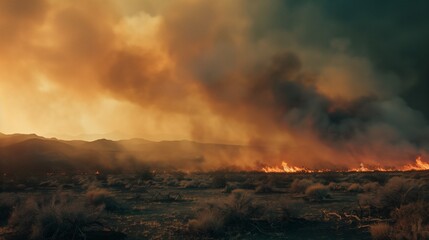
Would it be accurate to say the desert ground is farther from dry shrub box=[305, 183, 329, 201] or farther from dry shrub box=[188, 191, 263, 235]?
dry shrub box=[305, 183, 329, 201]

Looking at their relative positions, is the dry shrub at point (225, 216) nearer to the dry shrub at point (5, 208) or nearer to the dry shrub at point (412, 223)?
the dry shrub at point (412, 223)

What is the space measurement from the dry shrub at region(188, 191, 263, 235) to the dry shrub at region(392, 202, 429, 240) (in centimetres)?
614

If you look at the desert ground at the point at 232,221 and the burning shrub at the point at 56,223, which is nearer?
the burning shrub at the point at 56,223

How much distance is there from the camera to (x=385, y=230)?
1306 cm

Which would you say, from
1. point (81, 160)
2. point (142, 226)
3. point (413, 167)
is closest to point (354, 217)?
point (142, 226)

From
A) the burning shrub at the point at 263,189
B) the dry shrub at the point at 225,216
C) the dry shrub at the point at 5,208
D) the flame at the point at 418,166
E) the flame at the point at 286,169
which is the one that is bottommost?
the dry shrub at the point at 5,208

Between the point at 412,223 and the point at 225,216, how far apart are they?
24.3 feet

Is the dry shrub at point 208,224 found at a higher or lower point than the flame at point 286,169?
lower

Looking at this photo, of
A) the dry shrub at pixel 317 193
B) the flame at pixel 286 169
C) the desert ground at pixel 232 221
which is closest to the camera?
the desert ground at pixel 232 221

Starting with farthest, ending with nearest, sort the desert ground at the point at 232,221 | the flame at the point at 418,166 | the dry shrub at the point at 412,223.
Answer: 1. the flame at the point at 418,166
2. the desert ground at the point at 232,221
3. the dry shrub at the point at 412,223

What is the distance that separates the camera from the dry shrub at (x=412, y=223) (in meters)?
11.6

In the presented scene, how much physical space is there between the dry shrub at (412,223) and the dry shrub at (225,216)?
20.1ft

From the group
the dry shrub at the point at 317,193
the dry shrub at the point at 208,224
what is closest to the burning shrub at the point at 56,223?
the dry shrub at the point at 208,224

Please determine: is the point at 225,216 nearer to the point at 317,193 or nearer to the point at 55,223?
the point at 55,223
